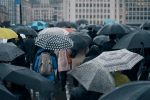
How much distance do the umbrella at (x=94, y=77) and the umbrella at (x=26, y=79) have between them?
0.35 metres

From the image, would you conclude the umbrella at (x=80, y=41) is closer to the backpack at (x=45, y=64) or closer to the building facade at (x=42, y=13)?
the backpack at (x=45, y=64)

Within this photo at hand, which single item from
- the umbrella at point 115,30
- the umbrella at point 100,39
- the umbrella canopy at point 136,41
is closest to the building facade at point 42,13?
the umbrella at point 100,39

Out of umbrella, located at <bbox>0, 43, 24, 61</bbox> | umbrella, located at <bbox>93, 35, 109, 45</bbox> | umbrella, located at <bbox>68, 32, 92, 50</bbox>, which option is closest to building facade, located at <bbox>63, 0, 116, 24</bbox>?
umbrella, located at <bbox>93, 35, 109, 45</bbox>

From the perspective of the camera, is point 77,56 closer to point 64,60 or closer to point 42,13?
point 64,60

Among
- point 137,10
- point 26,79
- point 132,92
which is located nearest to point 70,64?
point 26,79

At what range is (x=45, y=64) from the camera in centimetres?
670

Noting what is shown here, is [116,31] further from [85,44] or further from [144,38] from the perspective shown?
[144,38]

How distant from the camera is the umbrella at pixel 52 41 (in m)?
7.02

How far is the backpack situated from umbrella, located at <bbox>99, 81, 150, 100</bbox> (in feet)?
9.12

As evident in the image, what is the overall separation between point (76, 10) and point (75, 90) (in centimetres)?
10589

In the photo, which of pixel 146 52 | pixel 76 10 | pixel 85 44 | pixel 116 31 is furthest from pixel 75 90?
pixel 76 10

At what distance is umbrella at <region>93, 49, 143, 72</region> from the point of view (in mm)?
5820

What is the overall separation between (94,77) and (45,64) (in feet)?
4.75

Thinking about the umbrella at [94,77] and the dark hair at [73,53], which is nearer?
the umbrella at [94,77]
